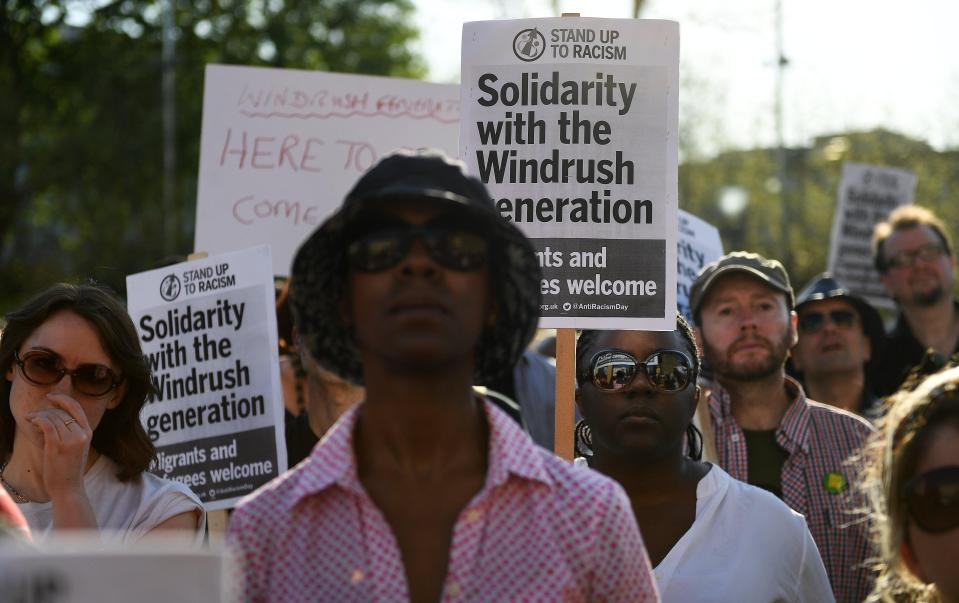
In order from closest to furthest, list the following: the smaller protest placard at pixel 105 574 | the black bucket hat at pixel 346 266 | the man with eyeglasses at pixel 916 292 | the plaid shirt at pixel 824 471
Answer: the smaller protest placard at pixel 105 574, the black bucket hat at pixel 346 266, the plaid shirt at pixel 824 471, the man with eyeglasses at pixel 916 292

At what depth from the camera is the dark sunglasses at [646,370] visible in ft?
13.3

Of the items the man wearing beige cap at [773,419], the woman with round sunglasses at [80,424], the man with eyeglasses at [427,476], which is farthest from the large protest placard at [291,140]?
the man with eyeglasses at [427,476]

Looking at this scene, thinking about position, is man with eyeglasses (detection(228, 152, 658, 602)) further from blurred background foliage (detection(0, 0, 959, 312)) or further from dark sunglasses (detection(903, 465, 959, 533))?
blurred background foliage (detection(0, 0, 959, 312))

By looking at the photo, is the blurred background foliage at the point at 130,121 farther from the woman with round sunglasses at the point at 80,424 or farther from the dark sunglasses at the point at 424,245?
the dark sunglasses at the point at 424,245

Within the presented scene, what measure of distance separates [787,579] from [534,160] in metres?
1.45

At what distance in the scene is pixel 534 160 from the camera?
4.40m

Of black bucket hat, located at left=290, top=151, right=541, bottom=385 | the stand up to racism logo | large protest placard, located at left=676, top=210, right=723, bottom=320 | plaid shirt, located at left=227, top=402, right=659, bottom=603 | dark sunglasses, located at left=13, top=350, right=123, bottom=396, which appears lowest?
plaid shirt, located at left=227, top=402, right=659, bottom=603

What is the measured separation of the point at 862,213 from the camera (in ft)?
32.7

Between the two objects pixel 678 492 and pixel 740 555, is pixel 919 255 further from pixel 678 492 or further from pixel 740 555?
pixel 740 555

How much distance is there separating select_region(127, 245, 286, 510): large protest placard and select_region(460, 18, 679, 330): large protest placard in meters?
1.15

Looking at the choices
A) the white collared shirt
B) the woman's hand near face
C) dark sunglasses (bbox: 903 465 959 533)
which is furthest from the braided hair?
dark sunglasses (bbox: 903 465 959 533)

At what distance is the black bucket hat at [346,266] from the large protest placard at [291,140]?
3905 millimetres

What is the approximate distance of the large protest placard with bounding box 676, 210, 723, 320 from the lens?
660cm

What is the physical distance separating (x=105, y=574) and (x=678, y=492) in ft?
7.43
